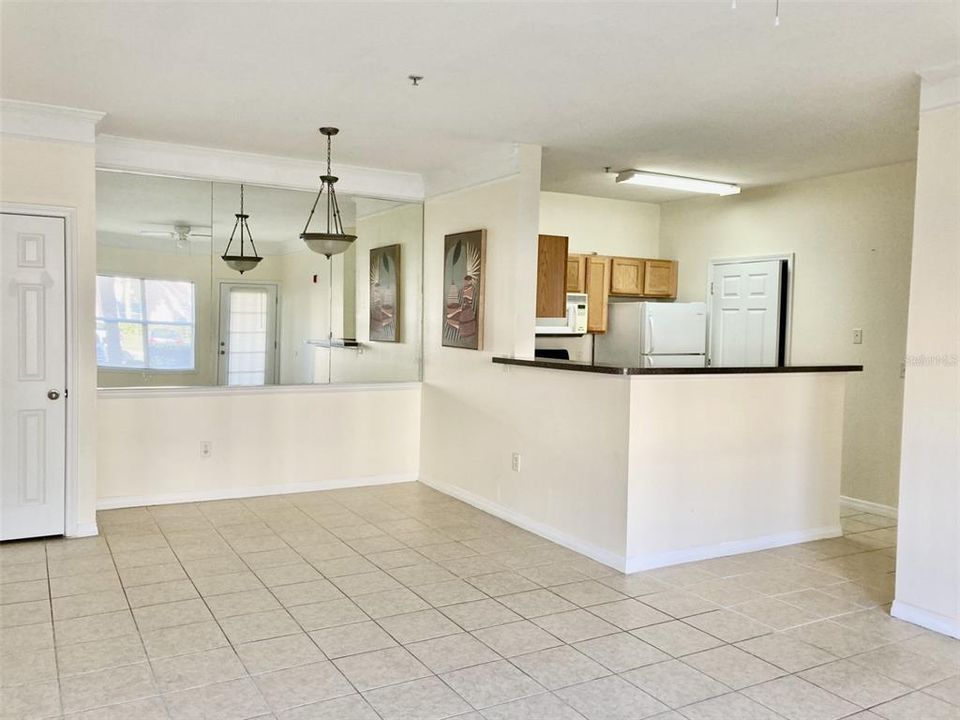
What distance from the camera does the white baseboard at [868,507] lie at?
5.37m

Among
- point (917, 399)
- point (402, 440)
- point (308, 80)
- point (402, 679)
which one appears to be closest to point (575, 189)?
point (402, 440)

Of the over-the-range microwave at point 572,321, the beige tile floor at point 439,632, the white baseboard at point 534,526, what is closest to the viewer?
the beige tile floor at point 439,632

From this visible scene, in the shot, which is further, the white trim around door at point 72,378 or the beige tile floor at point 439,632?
the white trim around door at point 72,378

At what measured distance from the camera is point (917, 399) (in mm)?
3420

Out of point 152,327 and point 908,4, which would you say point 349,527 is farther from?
point 908,4

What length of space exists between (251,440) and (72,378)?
1458 mm

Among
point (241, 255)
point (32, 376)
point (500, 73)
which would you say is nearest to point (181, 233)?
point (241, 255)

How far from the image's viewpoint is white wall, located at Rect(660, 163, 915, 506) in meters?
5.36

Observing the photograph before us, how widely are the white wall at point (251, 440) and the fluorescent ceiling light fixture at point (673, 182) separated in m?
2.44

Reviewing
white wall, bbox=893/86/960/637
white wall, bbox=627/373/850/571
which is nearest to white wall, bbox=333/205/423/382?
white wall, bbox=627/373/850/571

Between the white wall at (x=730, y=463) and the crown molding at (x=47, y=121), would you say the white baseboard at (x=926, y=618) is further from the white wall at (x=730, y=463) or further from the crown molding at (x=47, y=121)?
the crown molding at (x=47, y=121)

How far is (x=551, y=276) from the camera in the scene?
575 cm

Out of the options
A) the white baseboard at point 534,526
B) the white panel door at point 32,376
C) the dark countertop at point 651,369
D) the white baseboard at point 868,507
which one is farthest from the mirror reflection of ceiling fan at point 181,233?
the white baseboard at point 868,507

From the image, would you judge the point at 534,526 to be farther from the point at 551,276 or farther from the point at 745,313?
the point at 745,313
